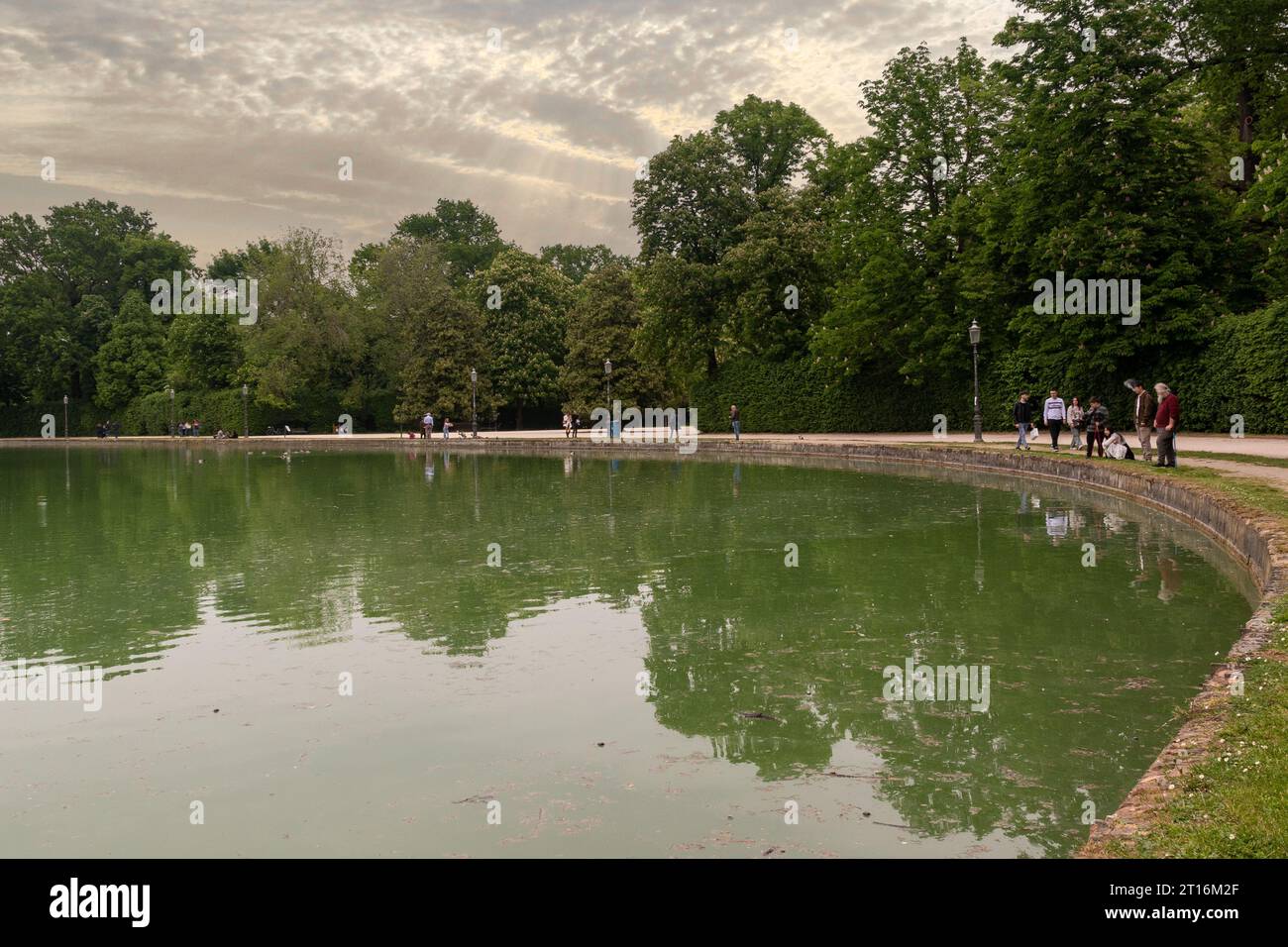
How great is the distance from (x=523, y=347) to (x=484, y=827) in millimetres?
61205

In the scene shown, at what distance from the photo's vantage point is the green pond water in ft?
17.2

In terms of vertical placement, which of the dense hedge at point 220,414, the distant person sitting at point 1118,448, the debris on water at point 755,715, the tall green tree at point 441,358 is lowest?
the debris on water at point 755,715

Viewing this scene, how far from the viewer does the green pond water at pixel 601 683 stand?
5242 mm

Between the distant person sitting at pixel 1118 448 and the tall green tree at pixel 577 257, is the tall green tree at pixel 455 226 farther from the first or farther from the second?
the distant person sitting at pixel 1118 448

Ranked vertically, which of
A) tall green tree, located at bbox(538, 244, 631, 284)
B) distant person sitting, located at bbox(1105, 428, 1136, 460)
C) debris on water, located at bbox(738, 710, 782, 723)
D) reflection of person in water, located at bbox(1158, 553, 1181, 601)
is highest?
tall green tree, located at bbox(538, 244, 631, 284)

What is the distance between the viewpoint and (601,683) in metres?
7.94

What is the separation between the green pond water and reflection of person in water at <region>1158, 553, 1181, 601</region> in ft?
0.21

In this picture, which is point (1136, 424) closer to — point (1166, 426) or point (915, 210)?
point (1166, 426)

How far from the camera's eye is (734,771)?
232 inches

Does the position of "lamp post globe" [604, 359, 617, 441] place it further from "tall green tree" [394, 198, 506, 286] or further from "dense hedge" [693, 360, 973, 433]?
"tall green tree" [394, 198, 506, 286]

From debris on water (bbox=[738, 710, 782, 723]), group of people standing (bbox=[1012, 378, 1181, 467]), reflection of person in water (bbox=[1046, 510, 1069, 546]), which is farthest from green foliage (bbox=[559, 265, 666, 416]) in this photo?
debris on water (bbox=[738, 710, 782, 723])

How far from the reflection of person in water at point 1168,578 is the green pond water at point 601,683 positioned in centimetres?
7

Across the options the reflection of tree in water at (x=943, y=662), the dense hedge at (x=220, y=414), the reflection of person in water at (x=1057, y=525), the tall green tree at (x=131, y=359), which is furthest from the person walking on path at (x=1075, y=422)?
the tall green tree at (x=131, y=359)
